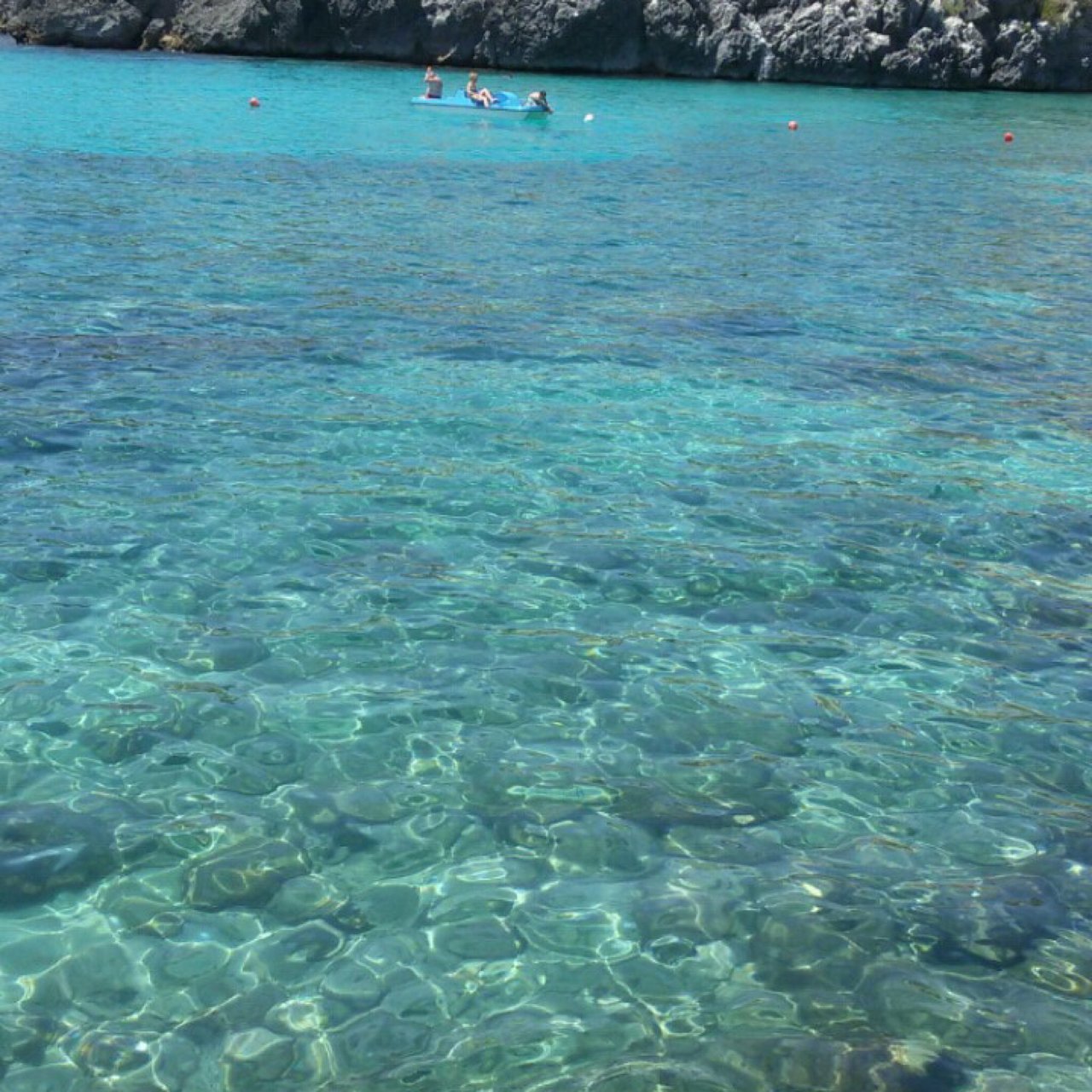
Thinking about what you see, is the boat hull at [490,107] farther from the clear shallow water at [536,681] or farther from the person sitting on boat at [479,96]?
the clear shallow water at [536,681]

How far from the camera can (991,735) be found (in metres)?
7.12

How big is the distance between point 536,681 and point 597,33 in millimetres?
52767

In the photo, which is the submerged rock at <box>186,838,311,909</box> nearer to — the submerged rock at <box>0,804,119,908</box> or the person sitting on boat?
the submerged rock at <box>0,804,119,908</box>

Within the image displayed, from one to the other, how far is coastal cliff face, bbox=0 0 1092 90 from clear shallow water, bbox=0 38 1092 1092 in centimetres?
4172

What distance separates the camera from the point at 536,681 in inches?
292

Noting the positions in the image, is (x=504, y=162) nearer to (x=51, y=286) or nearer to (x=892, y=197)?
(x=892, y=197)

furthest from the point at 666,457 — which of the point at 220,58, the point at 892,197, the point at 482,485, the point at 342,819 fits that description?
the point at 220,58

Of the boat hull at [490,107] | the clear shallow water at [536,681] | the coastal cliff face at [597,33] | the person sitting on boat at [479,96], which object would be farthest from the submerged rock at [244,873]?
the coastal cliff face at [597,33]

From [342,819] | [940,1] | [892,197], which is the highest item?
[940,1]

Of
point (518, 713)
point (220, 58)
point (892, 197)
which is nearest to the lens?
point (518, 713)

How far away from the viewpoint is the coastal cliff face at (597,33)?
54.9 meters

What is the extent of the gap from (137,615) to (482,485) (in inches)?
122

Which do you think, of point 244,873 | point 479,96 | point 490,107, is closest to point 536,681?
point 244,873

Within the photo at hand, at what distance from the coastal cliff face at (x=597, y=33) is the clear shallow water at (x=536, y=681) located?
4172 centimetres
